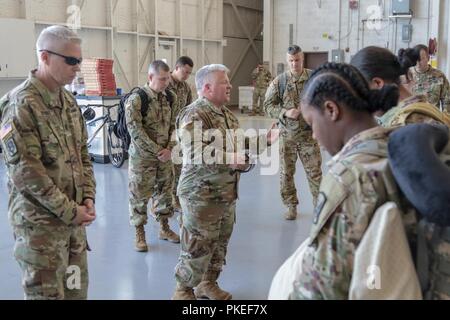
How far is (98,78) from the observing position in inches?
361

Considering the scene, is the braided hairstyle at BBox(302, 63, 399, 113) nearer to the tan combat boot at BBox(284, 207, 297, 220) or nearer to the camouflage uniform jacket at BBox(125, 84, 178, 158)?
the camouflage uniform jacket at BBox(125, 84, 178, 158)

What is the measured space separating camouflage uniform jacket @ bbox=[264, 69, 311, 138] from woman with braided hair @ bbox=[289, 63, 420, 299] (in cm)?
402

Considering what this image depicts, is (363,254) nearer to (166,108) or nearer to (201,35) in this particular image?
(166,108)

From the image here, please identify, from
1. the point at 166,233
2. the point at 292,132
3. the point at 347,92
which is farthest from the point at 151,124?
the point at 347,92

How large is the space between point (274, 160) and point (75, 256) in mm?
6430

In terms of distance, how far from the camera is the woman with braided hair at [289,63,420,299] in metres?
1.30

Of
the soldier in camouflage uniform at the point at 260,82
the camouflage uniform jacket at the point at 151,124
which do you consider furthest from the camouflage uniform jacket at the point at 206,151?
the soldier in camouflage uniform at the point at 260,82

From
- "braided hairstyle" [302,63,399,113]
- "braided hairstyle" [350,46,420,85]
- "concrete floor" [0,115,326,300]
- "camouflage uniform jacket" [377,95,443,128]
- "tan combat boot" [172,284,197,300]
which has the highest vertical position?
→ "braided hairstyle" [350,46,420,85]

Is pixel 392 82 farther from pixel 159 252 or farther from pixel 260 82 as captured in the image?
pixel 260 82

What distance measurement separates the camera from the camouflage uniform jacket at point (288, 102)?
5531 mm

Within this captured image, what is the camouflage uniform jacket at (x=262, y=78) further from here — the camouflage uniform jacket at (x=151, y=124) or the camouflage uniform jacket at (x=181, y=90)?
the camouflage uniform jacket at (x=151, y=124)

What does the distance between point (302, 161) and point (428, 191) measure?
4.47 m

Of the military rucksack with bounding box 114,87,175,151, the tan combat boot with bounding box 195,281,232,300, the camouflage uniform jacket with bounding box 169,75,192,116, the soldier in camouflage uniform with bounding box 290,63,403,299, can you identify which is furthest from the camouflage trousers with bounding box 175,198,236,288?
the camouflage uniform jacket with bounding box 169,75,192,116
